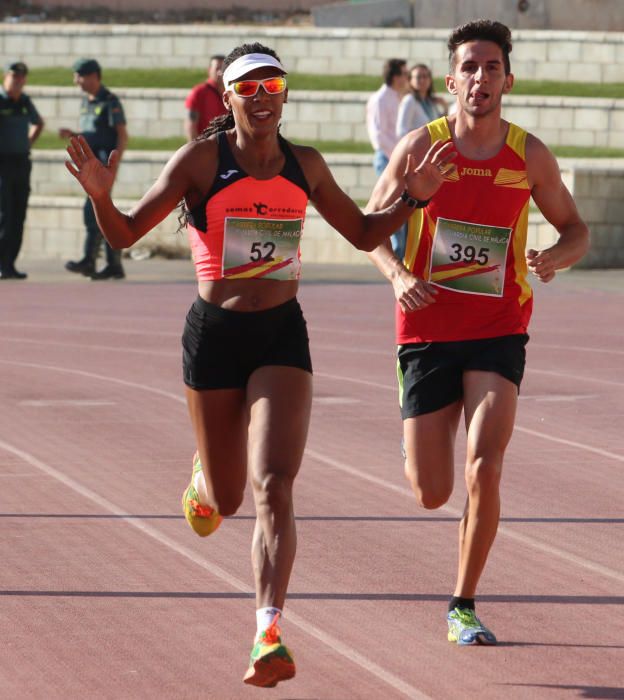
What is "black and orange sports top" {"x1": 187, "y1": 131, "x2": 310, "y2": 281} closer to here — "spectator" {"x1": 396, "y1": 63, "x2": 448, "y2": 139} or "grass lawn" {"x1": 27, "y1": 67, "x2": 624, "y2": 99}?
"spectator" {"x1": 396, "y1": 63, "x2": 448, "y2": 139}

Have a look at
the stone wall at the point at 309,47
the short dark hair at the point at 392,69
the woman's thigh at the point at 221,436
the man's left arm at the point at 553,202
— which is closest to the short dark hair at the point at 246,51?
the man's left arm at the point at 553,202

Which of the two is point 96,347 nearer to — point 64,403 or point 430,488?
point 64,403

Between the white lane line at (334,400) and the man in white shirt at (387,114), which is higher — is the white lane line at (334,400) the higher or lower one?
the lower one

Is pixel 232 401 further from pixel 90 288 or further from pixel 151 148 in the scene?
pixel 151 148

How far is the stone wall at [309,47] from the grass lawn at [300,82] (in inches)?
10.4

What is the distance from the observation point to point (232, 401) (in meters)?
6.61

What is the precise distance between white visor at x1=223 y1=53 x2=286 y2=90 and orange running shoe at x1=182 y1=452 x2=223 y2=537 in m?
1.64

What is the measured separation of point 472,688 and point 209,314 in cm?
162

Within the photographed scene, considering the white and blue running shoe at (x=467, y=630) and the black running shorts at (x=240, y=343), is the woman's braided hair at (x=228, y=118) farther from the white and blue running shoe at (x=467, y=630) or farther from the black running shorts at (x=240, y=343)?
the white and blue running shoe at (x=467, y=630)

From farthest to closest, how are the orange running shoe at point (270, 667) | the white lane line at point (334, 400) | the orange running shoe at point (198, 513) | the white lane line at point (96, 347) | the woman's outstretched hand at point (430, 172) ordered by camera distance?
the white lane line at point (96, 347), the white lane line at point (334, 400), the orange running shoe at point (198, 513), the woman's outstretched hand at point (430, 172), the orange running shoe at point (270, 667)

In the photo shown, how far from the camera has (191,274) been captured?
2234 centimetres

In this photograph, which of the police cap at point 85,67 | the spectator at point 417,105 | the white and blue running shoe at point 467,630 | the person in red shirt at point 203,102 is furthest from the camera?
the spectator at point 417,105

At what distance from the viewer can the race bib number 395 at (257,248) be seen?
21.3ft

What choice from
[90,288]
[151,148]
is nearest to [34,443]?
[90,288]
